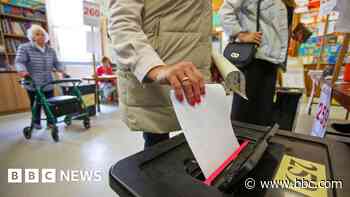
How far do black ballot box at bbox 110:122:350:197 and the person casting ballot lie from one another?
0.52 ft

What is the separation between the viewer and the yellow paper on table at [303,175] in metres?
0.34

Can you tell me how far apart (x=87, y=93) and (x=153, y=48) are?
2.88 m

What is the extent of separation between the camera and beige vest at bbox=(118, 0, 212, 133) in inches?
22.1

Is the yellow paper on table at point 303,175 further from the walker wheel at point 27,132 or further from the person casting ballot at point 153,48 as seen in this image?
the walker wheel at point 27,132

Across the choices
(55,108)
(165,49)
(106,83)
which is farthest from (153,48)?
(106,83)

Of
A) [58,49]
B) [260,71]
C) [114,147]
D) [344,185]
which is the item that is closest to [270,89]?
[260,71]

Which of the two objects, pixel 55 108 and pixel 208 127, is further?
pixel 55 108

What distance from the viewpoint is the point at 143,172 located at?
14.4 inches

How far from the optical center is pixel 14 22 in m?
3.72

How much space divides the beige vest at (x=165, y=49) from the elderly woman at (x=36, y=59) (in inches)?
96.3

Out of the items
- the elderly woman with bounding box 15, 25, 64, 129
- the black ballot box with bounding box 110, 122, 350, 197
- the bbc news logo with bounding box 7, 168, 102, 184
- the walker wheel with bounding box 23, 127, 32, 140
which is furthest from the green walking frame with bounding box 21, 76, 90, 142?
the black ballot box with bounding box 110, 122, 350, 197

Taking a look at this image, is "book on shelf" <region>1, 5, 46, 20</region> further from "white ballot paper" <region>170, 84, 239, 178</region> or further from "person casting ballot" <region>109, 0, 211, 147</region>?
"white ballot paper" <region>170, 84, 239, 178</region>

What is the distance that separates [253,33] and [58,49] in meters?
5.04

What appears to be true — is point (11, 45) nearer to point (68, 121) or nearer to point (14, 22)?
point (14, 22)
